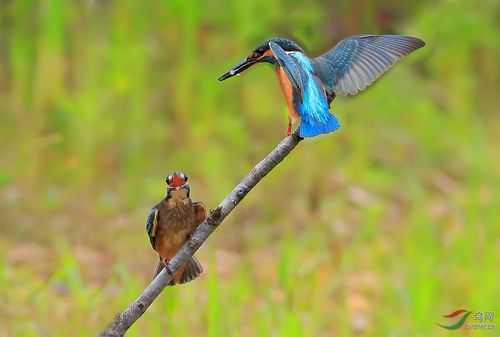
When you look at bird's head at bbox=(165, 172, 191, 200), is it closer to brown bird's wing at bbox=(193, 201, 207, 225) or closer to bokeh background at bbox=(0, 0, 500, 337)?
brown bird's wing at bbox=(193, 201, 207, 225)

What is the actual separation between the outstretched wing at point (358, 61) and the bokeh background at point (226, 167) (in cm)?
174

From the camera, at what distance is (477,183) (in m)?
4.55

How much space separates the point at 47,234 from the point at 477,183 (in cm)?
217

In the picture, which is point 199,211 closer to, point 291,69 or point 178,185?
point 178,185

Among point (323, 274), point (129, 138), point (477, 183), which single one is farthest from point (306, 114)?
point (477, 183)

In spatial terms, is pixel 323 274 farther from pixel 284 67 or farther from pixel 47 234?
pixel 284 67

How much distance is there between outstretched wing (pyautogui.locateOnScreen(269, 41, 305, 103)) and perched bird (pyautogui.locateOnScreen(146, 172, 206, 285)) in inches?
14.7

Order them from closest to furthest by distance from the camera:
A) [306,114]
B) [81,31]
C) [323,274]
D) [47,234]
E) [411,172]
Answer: [306,114] → [323,274] → [47,234] → [81,31] → [411,172]

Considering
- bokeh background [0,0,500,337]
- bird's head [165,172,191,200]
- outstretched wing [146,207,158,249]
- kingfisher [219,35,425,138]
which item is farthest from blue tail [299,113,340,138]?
bokeh background [0,0,500,337]

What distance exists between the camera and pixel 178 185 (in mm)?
1717

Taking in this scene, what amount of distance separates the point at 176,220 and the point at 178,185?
3.1 inches

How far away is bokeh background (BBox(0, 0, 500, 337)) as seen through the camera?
364 cm

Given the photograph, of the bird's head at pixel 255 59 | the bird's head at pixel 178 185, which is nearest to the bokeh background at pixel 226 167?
the bird's head at pixel 178 185

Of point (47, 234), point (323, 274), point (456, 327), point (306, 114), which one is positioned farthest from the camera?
point (47, 234)
